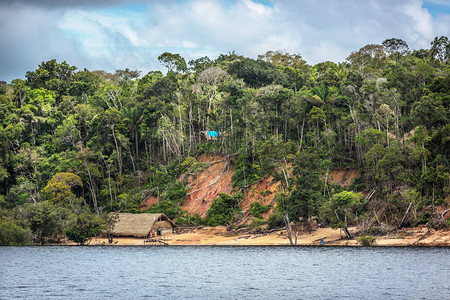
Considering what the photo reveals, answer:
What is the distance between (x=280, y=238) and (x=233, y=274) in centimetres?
1686

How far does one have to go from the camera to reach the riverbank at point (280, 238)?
137ft

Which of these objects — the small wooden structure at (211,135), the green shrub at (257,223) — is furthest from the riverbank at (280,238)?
the small wooden structure at (211,135)

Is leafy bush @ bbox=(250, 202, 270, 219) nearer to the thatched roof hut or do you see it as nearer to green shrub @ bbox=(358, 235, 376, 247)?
the thatched roof hut

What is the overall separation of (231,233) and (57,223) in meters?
16.4

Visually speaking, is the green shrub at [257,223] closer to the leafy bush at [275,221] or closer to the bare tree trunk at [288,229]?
the leafy bush at [275,221]

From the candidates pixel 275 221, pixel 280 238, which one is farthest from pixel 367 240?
pixel 275 221

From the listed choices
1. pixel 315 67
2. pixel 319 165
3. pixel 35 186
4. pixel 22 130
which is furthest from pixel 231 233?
pixel 315 67

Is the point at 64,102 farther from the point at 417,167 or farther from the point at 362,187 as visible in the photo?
the point at 417,167

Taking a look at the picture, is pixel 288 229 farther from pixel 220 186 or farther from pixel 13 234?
pixel 13 234

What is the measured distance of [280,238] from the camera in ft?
160

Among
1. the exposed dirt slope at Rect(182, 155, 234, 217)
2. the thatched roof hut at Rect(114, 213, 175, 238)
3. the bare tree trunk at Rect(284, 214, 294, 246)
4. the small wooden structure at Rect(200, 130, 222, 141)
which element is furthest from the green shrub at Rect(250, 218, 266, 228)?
the small wooden structure at Rect(200, 130, 222, 141)

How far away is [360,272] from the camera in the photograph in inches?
1224

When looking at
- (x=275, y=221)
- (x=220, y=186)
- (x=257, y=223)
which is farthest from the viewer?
(x=220, y=186)

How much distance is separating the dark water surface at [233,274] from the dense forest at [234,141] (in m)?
5.47
